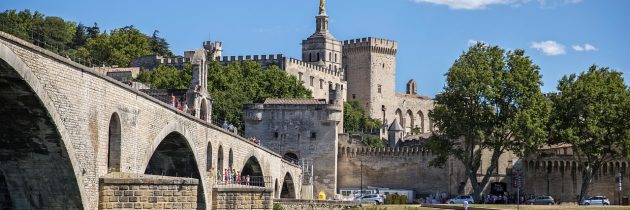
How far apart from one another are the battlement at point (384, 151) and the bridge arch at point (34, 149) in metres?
60.7

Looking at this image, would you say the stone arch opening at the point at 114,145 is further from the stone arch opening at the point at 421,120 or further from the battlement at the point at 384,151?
the stone arch opening at the point at 421,120

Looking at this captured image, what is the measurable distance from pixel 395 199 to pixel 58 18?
56799mm

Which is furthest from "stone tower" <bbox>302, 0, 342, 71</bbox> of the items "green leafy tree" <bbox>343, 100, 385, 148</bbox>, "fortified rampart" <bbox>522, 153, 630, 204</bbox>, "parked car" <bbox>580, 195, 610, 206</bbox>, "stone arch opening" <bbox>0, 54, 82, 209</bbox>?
"stone arch opening" <bbox>0, 54, 82, 209</bbox>

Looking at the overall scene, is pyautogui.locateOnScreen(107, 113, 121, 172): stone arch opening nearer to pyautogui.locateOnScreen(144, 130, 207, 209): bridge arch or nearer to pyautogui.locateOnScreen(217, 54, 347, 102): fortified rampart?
pyautogui.locateOnScreen(144, 130, 207, 209): bridge arch

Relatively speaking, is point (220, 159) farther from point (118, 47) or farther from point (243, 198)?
point (118, 47)

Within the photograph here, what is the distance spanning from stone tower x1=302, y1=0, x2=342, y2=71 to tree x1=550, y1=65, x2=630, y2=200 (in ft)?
189

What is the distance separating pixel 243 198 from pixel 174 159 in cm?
481

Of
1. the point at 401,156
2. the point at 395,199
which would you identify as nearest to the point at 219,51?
the point at 401,156

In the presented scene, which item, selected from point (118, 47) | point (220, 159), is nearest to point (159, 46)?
point (118, 47)

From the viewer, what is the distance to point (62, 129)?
30156 mm

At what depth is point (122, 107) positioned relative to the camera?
36.4 m

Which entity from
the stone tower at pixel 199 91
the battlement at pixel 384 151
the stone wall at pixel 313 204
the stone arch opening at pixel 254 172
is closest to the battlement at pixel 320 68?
the battlement at pixel 384 151

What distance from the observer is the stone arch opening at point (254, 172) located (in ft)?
219

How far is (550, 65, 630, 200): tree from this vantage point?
80.8 m
